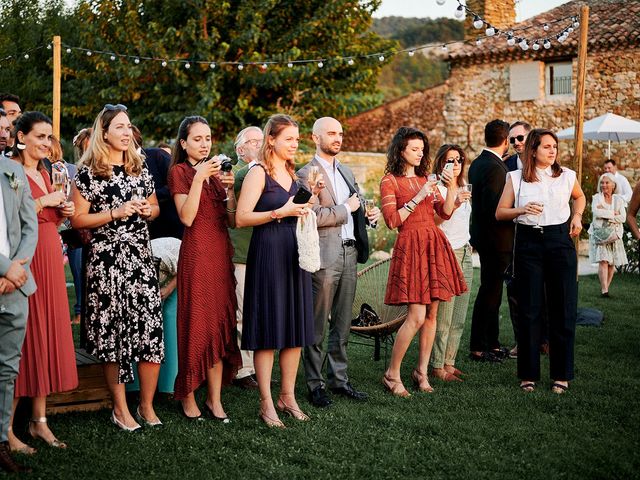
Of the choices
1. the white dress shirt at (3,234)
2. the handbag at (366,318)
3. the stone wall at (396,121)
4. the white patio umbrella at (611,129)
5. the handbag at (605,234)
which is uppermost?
the stone wall at (396,121)

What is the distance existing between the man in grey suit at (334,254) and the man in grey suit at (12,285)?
1973 millimetres

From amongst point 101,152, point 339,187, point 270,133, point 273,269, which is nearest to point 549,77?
point 339,187

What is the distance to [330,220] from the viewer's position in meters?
5.30

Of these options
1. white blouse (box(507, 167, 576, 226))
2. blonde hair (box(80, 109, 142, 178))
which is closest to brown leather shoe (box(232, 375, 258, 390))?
blonde hair (box(80, 109, 142, 178))

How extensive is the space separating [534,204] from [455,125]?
20.1 meters

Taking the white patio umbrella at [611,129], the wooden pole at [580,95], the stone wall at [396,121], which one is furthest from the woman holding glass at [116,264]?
the stone wall at [396,121]

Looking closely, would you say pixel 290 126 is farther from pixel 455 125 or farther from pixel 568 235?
pixel 455 125

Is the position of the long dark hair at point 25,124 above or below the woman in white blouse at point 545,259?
above

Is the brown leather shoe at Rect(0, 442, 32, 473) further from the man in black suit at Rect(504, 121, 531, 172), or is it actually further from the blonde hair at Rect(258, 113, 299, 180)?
the man in black suit at Rect(504, 121, 531, 172)

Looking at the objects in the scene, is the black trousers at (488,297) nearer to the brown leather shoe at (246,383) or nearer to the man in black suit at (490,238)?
the man in black suit at (490,238)

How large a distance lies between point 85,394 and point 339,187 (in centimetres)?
235

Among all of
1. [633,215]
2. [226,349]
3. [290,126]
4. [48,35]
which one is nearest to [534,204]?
[633,215]

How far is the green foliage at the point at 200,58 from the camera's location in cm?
2006

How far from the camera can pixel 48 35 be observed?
21.0m
